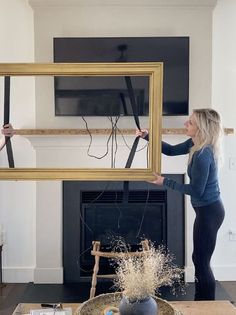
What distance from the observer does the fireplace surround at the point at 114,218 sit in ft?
10.4

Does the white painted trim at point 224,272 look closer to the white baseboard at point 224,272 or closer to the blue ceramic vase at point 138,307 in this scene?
the white baseboard at point 224,272

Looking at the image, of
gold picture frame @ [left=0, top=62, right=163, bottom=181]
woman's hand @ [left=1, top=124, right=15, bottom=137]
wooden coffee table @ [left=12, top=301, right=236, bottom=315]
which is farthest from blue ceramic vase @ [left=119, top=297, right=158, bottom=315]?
woman's hand @ [left=1, top=124, right=15, bottom=137]

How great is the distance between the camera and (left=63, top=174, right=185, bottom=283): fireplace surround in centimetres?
317

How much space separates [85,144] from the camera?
2969 millimetres

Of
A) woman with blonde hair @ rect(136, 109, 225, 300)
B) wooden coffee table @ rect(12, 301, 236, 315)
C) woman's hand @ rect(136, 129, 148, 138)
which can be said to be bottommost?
wooden coffee table @ rect(12, 301, 236, 315)

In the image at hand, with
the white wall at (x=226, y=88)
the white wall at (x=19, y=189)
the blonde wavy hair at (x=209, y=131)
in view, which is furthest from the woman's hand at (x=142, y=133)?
the white wall at (x=226, y=88)

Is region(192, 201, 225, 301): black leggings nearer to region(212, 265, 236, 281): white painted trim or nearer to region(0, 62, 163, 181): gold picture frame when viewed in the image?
region(0, 62, 163, 181): gold picture frame

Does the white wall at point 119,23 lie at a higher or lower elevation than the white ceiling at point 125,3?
lower

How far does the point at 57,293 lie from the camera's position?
9.71 ft

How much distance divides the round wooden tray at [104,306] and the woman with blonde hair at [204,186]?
69 centimetres

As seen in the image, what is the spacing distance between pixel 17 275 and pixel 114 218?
0.93 m

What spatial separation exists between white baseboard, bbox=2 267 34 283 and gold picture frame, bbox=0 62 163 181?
1469 mm

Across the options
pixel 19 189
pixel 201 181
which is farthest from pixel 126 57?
pixel 19 189

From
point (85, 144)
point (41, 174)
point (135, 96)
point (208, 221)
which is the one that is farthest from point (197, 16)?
point (41, 174)
